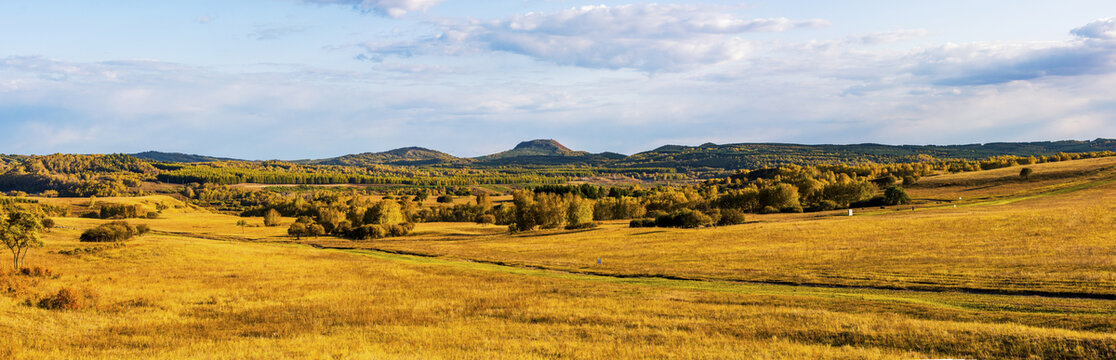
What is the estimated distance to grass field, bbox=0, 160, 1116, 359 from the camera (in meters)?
15.4

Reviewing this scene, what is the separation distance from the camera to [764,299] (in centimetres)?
2438

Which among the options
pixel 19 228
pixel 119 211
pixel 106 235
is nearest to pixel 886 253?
pixel 19 228

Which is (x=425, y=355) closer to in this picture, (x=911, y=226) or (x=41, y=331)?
(x=41, y=331)

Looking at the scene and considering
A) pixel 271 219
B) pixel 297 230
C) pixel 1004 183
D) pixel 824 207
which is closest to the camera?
pixel 297 230

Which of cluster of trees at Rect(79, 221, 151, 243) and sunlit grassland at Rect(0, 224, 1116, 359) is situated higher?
sunlit grassland at Rect(0, 224, 1116, 359)

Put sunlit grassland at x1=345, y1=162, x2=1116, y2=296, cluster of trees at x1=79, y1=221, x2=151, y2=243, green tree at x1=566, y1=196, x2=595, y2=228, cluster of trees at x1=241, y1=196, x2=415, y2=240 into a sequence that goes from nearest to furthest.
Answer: sunlit grassland at x1=345, y1=162, x2=1116, y2=296, cluster of trees at x1=79, y1=221, x2=151, y2=243, cluster of trees at x1=241, y1=196, x2=415, y2=240, green tree at x1=566, y1=196, x2=595, y2=228

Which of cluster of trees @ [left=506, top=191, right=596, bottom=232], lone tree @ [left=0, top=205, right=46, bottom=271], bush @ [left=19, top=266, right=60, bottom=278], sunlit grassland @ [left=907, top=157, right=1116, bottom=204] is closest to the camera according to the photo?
bush @ [left=19, top=266, right=60, bottom=278]

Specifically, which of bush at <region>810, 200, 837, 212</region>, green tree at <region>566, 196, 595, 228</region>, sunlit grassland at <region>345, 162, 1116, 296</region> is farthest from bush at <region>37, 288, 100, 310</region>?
bush at <region>810, 200, 837, 212</region>

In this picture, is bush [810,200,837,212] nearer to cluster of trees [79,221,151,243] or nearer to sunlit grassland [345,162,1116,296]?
sunlit grassland [345,162,1116,296]


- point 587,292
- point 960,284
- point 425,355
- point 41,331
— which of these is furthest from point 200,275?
point 960,284

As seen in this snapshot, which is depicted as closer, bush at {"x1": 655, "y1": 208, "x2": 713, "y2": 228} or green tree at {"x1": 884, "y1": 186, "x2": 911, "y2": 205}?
bush at {"x1": 655, "y1": 208, "x2": 713, "y2": 228}

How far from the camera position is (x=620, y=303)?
24.3 meters

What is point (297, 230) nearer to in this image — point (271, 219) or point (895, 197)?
point (271, 219)

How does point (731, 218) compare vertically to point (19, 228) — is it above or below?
below
